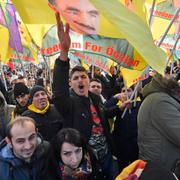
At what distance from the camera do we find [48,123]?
154 inches

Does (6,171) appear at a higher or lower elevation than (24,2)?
lower

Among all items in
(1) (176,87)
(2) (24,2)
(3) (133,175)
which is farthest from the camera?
(1) (176,87)

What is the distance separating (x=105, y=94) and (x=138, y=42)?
204 inches

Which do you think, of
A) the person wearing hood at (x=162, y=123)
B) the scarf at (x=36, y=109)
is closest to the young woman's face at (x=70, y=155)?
the person wearing hood at (x=162, y=123)

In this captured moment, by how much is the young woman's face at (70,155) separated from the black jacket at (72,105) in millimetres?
570

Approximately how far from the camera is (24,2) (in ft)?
8.78

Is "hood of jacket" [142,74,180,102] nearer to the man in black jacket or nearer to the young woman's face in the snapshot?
the man in black jacket

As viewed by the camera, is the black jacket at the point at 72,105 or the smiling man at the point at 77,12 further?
the black jacket at the point at 72,105

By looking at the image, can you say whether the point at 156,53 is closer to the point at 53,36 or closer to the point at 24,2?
the point at 24,2

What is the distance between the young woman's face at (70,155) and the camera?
2.50m

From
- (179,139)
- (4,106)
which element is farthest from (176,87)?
(4,106)

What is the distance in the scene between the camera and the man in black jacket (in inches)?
118

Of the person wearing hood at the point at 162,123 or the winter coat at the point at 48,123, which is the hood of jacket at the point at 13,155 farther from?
the winter coat at the point at 48,123

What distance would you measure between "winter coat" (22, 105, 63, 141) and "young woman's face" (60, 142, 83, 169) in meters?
1.33
